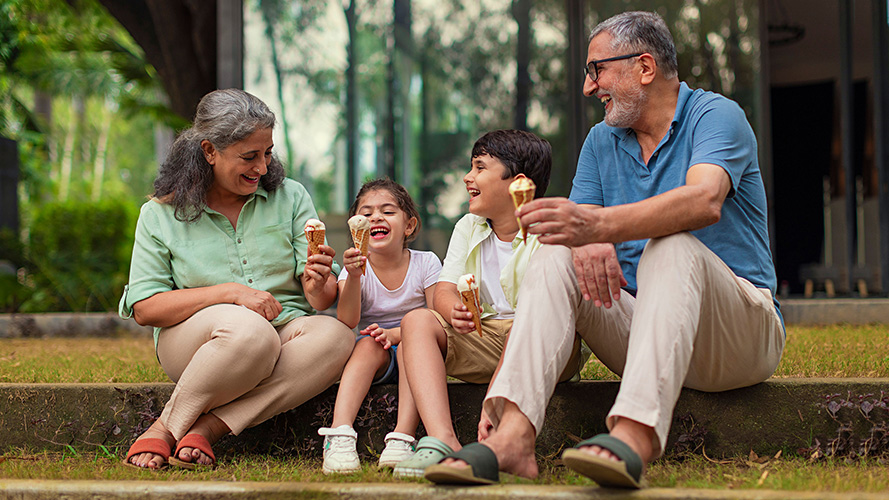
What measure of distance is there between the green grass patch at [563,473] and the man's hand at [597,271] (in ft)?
1.87

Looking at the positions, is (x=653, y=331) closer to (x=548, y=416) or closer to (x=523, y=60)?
(x=548, y=416)

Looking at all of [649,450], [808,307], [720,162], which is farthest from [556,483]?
[808,307]

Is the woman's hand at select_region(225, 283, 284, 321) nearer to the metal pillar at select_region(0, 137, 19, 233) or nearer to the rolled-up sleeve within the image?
the rolled-up sleeve

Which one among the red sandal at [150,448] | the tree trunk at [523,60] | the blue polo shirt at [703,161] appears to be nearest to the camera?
the blue polo shirt at [703,161]

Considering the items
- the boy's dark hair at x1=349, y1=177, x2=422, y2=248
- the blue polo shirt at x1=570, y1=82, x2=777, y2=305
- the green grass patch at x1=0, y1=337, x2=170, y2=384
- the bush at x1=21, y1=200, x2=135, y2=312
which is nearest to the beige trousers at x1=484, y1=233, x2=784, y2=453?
the blue polo shirt at x1=570, y1=82, x2=777, y2=305

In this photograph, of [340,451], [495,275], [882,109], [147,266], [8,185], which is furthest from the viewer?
[8,185]

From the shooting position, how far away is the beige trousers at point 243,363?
2.70 meters

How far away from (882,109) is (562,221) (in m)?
5.93

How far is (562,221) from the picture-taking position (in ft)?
7.25

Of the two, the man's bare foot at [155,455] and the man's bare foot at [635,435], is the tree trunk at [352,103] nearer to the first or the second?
the man's bare foot at [155,455]

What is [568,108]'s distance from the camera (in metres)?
7.31

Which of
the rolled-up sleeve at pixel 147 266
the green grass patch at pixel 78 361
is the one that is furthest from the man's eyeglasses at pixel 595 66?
the green grass patch at pixel 78 361

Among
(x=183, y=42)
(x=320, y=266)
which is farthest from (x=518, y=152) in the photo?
(x=183, y=42)

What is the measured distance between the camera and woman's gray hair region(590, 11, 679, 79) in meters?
2.77
